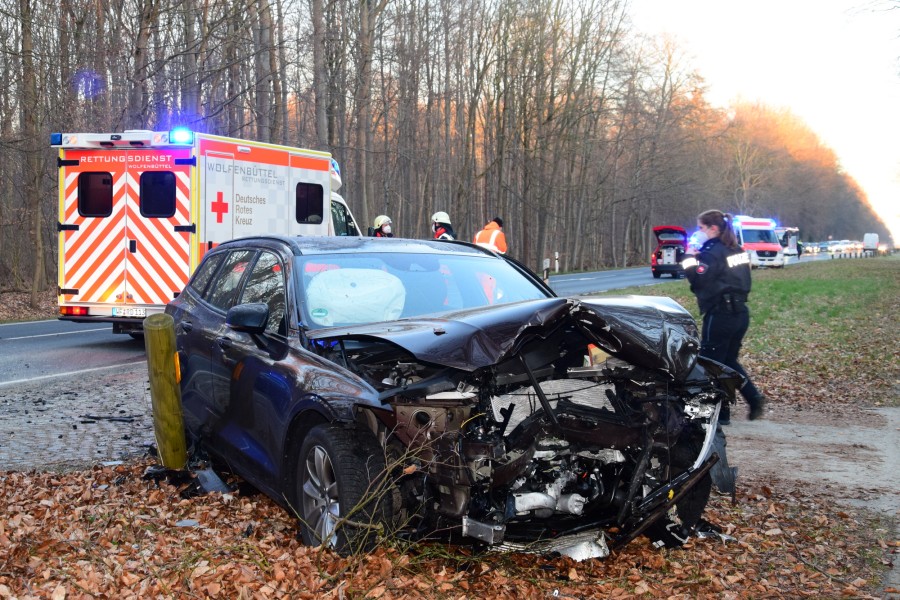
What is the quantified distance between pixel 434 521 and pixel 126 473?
2.88 metres

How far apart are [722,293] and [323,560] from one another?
5.12 meters

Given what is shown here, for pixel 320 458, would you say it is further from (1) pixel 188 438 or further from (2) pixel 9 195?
(2) pixel 9 195

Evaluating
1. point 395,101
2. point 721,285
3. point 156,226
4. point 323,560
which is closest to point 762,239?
point 395,101

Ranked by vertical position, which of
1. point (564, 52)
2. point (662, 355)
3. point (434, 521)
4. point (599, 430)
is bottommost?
point (434, 521)

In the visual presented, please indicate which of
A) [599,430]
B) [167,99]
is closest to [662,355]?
[599,430]

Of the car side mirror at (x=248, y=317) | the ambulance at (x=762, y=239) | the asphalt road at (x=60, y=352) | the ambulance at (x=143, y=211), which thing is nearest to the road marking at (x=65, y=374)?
the asphalt road at (x=60, y=352)

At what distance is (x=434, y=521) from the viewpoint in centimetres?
391

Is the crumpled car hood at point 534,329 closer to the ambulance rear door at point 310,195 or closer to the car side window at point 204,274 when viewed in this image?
the car side window at point 204,274

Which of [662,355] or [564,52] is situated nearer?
[662,355]

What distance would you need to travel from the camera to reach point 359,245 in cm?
559

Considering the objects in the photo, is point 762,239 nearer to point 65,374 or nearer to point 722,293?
point 722,293

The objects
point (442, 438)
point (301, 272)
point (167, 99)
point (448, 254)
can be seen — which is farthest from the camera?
point (167, 99)

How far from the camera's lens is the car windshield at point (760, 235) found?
158 ft

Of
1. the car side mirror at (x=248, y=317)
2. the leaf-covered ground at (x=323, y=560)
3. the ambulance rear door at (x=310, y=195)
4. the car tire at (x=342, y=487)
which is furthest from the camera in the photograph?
the ambulance rear door at (x=310, y=195)
